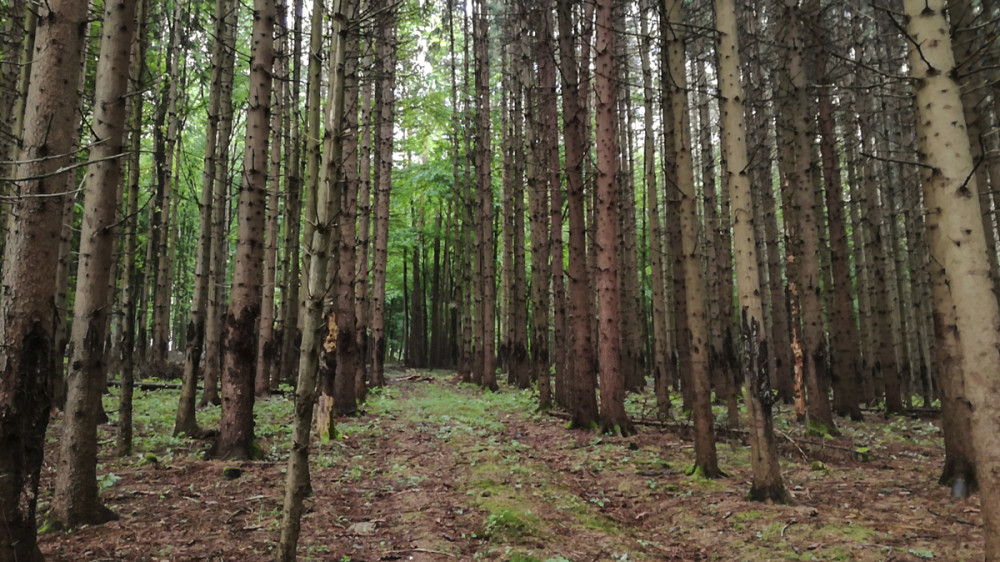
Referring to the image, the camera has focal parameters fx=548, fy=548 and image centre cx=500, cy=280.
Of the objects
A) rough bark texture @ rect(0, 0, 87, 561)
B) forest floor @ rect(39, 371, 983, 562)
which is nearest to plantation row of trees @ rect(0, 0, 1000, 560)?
rough bark texture @ rect(0, 0, 87, 561)

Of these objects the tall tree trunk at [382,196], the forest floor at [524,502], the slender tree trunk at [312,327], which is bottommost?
the forest floor at [524,502]

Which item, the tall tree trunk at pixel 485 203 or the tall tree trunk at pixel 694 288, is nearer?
the tall tree trunk at pixel 694 288

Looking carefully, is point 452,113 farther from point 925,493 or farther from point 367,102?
point 925,493

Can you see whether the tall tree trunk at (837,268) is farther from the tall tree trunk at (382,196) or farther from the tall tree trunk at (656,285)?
the tall tree trunk at (382,196)

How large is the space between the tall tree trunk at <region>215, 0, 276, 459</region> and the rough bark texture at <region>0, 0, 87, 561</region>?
3.34 m

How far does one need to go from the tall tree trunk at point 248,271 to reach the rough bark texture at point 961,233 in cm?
680

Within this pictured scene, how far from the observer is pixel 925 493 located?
5934 millimetres

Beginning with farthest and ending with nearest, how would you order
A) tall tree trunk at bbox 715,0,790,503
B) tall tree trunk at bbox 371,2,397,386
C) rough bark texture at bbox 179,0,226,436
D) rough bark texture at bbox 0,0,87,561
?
Answer: tall tree trunk at bbox 371,2,397,386, rough bark texture at bbox 179,0,226,436, tall tree trunk at bbox 715,0,790,503, rough bark texture at bbox 0,0,87,561

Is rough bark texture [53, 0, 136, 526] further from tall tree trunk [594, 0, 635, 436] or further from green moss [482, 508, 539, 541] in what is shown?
tall tree trunk [594, 0, 635, 436]

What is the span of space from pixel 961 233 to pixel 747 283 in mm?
2046

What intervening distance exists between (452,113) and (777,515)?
61.8 ft

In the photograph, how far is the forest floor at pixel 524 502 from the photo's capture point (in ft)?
14.4

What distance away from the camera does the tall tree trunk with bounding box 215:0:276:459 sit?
698cm

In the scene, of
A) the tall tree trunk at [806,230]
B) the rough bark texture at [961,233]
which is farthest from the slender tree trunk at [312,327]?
the tall tree trunk at [806,230]
